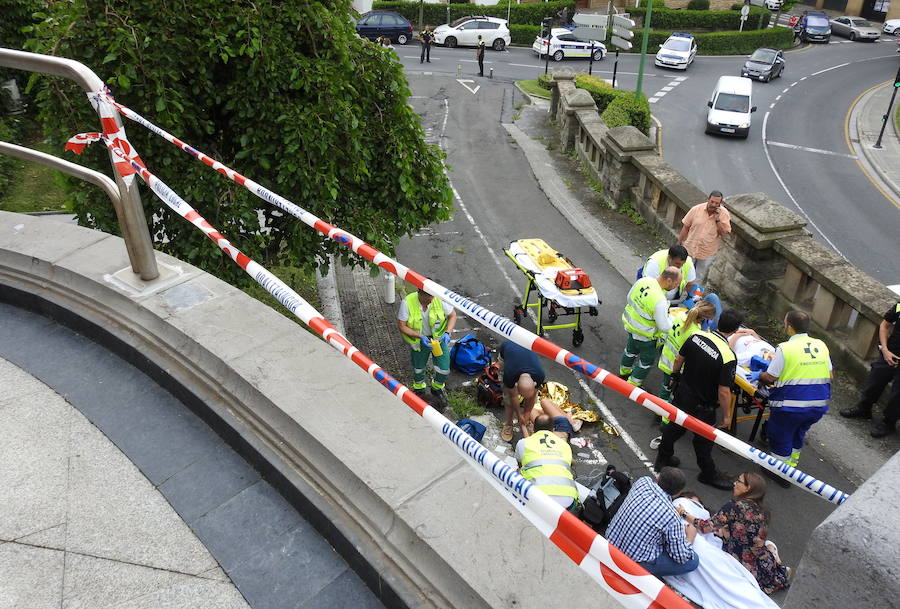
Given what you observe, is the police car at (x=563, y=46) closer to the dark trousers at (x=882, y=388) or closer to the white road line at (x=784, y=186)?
the white road line at (x=784, y=186)

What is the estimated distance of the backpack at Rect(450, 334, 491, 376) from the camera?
9125 mm

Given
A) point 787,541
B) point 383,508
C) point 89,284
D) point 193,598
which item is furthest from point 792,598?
point 787,541

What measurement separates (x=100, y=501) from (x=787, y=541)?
6.10 meters

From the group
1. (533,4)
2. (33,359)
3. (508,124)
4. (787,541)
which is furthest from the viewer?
(533,4)

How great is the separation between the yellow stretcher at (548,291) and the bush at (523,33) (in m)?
35.3

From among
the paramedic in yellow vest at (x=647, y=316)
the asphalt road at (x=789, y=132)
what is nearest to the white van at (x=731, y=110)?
the asphalt road at (x=789, y=132)

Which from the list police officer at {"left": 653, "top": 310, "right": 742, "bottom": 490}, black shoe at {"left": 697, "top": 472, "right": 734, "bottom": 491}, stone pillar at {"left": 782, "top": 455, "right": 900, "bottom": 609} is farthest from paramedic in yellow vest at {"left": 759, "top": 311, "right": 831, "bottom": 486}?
stone pillar at {"left": 782, "top": 455, "right": 900, "bottom": 609}

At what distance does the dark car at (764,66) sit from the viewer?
120ft

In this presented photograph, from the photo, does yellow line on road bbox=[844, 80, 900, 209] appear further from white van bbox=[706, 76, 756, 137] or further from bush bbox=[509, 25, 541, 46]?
bush bbox=[509, 25, 541, 46]

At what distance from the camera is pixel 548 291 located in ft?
30.7

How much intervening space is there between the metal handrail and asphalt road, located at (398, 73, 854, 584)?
188 inches

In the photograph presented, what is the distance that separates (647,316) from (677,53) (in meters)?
34.5

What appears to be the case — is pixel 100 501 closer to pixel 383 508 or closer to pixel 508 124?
pixel 383 508

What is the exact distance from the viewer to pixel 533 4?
46875 millimetres
